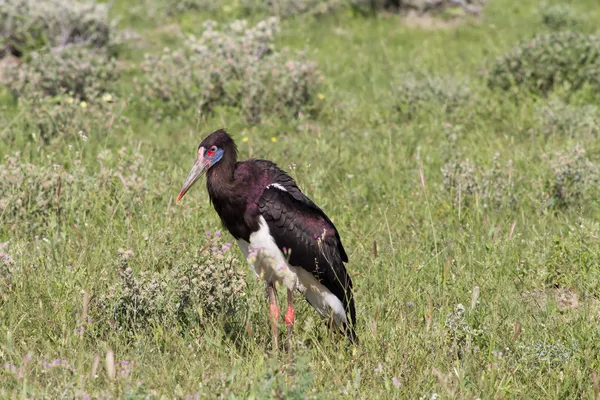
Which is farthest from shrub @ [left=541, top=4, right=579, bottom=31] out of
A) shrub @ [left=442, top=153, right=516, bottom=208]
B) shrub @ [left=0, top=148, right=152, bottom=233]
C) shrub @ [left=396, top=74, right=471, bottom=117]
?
shrub @ [left=0, top=148, right=152, bottom=233]

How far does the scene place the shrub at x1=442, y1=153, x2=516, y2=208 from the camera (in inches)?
265

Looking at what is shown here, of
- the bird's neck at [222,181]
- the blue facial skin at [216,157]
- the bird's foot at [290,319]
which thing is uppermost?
the blue facial skin at [216,157]

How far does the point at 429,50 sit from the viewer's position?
1196 cm

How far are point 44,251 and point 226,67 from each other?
4676mm

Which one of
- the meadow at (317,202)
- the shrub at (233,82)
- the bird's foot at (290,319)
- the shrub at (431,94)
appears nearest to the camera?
the meadow at (317,202)

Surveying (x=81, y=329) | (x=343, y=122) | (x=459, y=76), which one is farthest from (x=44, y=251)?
(x=459, y=76)

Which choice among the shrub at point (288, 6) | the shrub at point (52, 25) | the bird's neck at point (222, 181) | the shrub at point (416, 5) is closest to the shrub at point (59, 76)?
the shrub at point (52, 25)

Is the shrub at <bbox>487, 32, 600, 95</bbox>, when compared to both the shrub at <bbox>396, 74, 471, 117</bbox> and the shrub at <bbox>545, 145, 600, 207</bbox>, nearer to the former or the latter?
the shrub at <bbox>396, 74, 471, 117</bbox>

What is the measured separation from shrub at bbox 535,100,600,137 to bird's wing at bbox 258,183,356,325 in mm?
3905

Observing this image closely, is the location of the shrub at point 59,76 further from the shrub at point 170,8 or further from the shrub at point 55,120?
the shrub at point 170,8

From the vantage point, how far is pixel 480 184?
6832 millimetres

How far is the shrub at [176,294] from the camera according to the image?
4.63 metres

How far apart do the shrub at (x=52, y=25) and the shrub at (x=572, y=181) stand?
21.6 feet

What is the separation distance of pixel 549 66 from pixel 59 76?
562 cm
